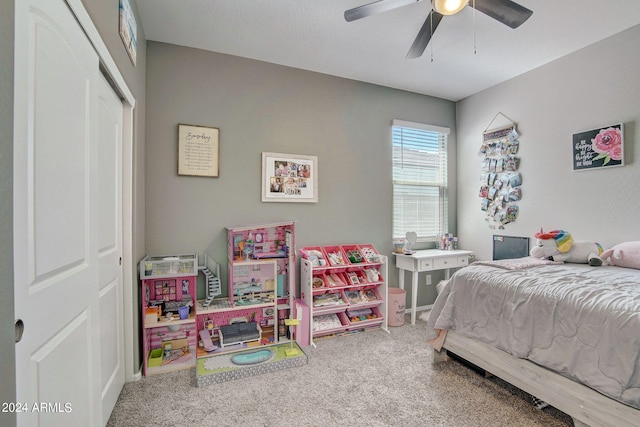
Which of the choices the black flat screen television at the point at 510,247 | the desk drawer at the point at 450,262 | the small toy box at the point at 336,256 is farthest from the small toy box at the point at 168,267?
the black flat screen television at the point at 510,247

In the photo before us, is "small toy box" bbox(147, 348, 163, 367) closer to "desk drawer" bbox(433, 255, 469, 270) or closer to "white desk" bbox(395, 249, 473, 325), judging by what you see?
"white desk" bbox(395, 249, 473, 325)

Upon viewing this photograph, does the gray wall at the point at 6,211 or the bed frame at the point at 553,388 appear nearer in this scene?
the gray wall at the point at 6,211

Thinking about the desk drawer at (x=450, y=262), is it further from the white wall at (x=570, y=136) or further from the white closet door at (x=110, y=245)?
the white closet door at (x=110, y=245)

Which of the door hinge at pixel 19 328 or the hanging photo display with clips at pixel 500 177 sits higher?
the hanging photo display with clips at pixel 500 177

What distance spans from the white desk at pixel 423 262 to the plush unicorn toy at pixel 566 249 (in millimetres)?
885

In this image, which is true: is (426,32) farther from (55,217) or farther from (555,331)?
(55,217)

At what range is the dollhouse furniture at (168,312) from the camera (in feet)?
7.16

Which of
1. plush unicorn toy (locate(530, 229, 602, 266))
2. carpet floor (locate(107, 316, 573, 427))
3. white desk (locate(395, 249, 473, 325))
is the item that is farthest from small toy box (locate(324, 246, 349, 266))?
plush unicorn toy (locate(530, 229, 602, 266))

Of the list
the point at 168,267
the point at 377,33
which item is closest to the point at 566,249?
the point at 377,33

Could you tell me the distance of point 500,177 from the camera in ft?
11.0

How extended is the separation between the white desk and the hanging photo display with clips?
0.57 metres

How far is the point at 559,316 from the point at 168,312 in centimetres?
264

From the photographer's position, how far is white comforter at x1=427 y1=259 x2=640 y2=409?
4.34 feet

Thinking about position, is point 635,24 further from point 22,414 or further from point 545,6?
point 22,414
